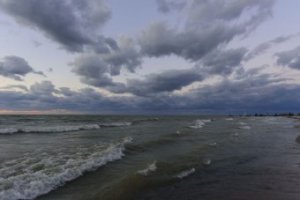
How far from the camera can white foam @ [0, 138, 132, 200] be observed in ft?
28.9

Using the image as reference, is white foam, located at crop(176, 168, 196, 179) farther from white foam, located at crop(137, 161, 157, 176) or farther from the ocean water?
white foam, located at crop(137, 161, 157, 176)

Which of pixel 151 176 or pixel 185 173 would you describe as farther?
pixel 185 173

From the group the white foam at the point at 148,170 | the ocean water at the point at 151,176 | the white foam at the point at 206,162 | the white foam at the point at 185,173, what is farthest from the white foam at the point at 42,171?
the white foam at the point at 206,162

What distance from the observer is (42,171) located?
447 inches

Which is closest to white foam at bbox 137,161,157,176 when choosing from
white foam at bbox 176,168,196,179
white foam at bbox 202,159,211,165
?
white foam at bbox 176,168,196,179

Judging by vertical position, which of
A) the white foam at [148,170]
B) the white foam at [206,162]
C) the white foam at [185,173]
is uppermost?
the white foam at [206,162]

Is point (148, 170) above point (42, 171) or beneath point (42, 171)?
beneath

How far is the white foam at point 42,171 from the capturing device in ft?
28.9

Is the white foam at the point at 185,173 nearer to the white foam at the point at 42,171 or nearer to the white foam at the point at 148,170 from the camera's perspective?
the white foam at the point at 148,170

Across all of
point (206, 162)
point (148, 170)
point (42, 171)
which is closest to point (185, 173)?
point (148, 170)

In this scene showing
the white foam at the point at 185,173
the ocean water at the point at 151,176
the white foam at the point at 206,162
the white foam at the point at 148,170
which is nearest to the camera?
the ocean water at the point at 151,176

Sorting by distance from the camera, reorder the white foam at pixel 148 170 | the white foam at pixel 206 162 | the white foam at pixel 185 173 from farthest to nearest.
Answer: the white foam at pixel 206 162
the white foam at pixel 148 170
the white foam at pixel 185 173

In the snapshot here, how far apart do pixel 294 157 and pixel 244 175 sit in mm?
5687

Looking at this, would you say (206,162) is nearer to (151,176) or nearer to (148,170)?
(148,170)
